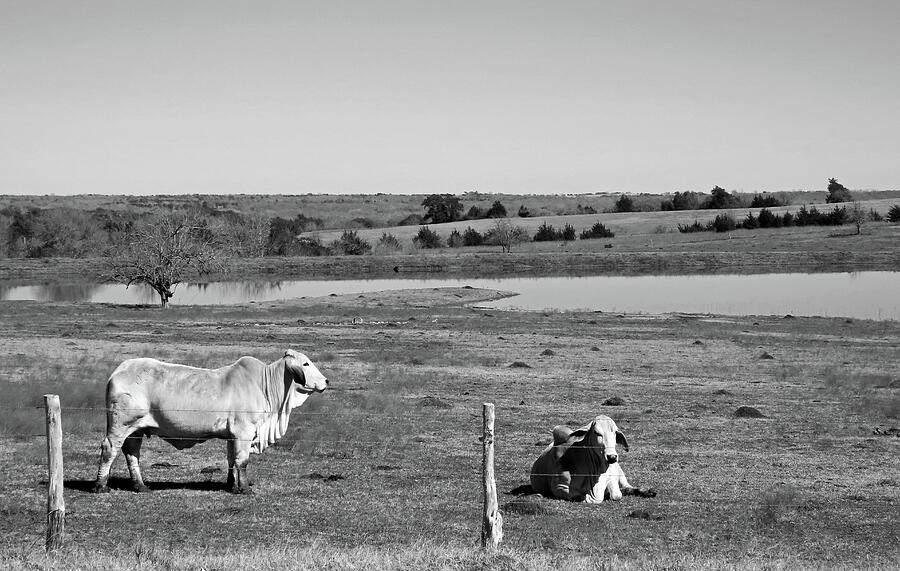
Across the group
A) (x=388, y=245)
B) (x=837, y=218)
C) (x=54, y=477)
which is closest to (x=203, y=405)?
(x=54, y=477)

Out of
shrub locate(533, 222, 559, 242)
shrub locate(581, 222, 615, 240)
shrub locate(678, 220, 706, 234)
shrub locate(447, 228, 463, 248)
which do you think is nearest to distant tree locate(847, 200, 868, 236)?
shrub locate(678, 220, 706, 234)

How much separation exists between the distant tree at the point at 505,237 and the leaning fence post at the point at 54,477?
92334mm

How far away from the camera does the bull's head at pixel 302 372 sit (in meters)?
14.6

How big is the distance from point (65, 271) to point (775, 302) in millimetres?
55954

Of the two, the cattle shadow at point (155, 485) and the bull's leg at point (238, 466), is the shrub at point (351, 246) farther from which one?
the bull's leg at point (238, 466)

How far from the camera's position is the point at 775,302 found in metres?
60.5

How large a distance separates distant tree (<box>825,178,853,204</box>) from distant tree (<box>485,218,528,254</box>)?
57.4 meters

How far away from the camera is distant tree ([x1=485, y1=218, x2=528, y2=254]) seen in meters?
107

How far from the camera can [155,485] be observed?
1435cm

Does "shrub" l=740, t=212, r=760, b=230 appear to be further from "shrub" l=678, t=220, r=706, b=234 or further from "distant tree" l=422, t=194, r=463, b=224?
"distant tree" l=422, t=194, r=463, b=224

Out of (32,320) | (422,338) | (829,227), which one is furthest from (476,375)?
(829,227)

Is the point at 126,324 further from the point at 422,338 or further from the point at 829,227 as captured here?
the point at 829,227

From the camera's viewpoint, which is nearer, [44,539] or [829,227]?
[44,539]

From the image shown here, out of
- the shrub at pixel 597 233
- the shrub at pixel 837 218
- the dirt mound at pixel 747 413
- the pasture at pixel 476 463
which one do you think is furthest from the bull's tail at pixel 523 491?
the shrub at pixel 837 218
